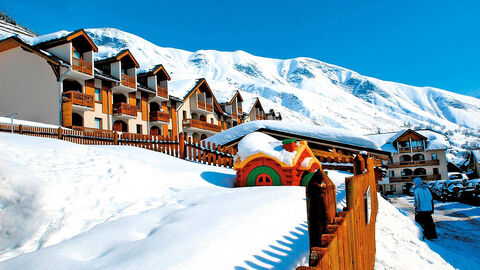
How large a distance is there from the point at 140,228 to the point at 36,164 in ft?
15.0

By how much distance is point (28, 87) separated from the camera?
22.5 metres

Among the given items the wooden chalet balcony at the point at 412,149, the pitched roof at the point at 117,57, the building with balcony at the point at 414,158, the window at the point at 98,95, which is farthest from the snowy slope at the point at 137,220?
the wooden chalet balcony at the point at 412,149

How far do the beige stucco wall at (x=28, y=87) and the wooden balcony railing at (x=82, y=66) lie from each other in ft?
5.57

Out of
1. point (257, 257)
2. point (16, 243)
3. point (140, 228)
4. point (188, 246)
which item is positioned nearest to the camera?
point (257, 257)

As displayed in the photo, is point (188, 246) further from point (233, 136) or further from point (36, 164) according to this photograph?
point (233, 136)

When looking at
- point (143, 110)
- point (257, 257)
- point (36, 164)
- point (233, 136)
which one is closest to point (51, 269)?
point (257, 257)

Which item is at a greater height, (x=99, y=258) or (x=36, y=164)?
(x=36, y=164)

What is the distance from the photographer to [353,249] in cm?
→ 241

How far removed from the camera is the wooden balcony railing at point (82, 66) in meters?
21.9

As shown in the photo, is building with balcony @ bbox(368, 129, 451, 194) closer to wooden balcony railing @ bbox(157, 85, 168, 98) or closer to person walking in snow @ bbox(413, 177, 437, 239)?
wooden balcony railing @ bbox(157, 85, 168, 98)

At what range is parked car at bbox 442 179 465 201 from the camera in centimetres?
2394

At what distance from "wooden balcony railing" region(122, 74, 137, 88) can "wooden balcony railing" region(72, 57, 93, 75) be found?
316cm

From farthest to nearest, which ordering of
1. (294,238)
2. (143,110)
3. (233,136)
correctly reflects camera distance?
(143,110) → (233,136) → (294,238)

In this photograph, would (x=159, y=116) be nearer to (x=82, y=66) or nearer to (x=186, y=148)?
(x=82, y=66)
